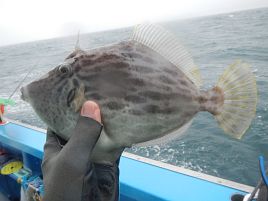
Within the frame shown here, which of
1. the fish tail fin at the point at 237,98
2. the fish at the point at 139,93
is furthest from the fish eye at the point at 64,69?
the fish tail fin at the point at 237,98

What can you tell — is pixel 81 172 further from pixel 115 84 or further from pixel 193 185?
pixel 193 185

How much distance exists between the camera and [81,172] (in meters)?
1.02

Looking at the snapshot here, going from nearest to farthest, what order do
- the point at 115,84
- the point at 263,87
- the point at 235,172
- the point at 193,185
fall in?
the point at 115,84
the point at 193,185
the point at 235,172
the point at 263,87

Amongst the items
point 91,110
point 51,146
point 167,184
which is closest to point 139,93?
point 91,110

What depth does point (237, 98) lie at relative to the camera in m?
1.04

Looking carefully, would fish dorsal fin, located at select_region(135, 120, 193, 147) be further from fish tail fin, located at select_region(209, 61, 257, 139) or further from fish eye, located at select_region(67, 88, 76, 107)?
fish eye, located at select_region(67, 88, 76, 107)

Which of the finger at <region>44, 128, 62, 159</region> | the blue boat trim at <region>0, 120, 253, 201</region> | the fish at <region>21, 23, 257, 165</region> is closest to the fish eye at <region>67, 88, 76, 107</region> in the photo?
the fish at <region>21, 23, 257, 165</region>

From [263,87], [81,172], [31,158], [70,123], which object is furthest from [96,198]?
[263,87]

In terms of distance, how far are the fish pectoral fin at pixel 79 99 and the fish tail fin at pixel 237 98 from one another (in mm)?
484

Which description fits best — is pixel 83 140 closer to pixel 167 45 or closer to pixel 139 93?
pixel 139 93

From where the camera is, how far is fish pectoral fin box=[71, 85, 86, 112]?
1.03 metres

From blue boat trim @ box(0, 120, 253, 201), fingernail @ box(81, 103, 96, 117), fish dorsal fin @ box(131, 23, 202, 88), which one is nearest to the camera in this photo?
fingernail @ box(81, 103, 96, 117)

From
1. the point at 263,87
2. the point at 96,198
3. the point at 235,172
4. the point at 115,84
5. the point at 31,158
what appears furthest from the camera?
the point at 263,87

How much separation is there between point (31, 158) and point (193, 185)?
6.82 feet
